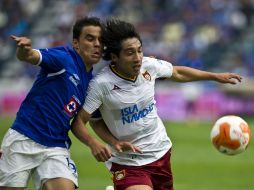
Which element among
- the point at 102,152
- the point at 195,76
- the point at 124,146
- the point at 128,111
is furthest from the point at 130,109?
the point at 195,76

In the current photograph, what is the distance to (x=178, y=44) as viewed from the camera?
26062 mm

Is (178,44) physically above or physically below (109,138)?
above

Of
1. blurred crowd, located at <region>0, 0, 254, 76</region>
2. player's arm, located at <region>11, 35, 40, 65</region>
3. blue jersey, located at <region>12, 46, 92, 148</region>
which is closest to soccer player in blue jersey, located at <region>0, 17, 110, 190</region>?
→ blue jersey, located at <region>12, 46, 92, 148</region>

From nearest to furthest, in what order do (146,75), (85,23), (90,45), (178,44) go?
1. (90,45)
2. (85,23)
3. (146,75)
4. (178,44)

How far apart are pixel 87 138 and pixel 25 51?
1.01 metres

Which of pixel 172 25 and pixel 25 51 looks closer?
pixel 25 51

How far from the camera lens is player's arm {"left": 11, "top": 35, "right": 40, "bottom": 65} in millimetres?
6457

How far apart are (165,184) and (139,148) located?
52 centimetres

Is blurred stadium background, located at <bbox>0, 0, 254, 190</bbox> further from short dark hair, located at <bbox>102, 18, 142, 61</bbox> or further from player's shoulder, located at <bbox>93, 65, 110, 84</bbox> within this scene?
short dark hair, located at <bbox>102, 18, 142, 61</bbox>

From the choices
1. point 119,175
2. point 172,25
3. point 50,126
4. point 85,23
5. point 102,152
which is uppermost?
point 172,25

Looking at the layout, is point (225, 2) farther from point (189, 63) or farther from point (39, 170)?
point (39, 170)

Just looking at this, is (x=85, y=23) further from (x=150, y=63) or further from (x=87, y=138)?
(x=87, y=138)

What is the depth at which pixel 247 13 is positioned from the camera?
87.8ft

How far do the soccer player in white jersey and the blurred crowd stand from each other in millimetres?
17533
